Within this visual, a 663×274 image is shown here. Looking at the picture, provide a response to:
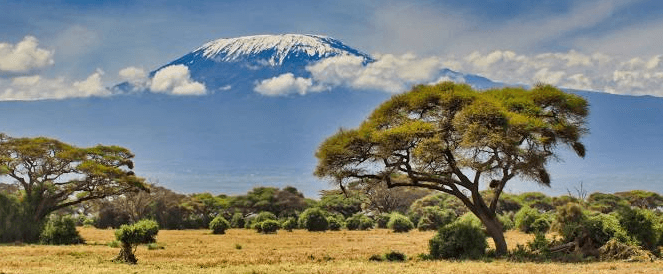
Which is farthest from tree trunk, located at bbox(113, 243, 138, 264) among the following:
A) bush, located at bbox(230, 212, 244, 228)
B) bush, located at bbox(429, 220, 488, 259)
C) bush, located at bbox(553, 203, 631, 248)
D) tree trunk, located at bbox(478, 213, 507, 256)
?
bush, located at bbox(230, 212, 244, 228)

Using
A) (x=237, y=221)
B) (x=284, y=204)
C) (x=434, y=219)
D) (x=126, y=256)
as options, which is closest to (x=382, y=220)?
(x=434, y=219)

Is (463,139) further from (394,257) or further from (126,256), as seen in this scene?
(126,256)

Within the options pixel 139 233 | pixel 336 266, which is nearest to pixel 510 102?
pixel 336 266

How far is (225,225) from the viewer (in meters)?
62.7

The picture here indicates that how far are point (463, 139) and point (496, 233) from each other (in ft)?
18.2

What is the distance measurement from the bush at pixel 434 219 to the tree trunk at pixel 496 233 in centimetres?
3640

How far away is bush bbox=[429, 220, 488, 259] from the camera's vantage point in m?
29.2

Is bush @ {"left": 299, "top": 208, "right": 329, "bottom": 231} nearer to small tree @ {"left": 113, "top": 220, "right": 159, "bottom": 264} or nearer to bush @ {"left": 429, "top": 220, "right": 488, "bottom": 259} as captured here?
bush @ {"left": 429, "top": 220, "right": 488, "bottom": 259}

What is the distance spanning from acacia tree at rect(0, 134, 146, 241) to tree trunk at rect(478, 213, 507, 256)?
98.1 ft

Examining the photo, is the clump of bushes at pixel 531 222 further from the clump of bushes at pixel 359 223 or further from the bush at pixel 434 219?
the clump of bushes at pixel 359 223

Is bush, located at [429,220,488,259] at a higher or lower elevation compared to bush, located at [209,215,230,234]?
lower

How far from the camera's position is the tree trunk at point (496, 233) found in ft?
98.0

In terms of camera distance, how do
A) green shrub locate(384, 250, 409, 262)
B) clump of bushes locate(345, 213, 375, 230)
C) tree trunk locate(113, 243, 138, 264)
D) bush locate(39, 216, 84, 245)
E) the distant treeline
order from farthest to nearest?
the distant treeline → clump of bushes locate(345, 213, 375, 230) → bush locate(39, 216, 84, 245) → green shrub locate(384, 250, 409, 262) → tree trunk locate(113, 243, 138, 264)

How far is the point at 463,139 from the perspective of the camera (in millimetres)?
28734
